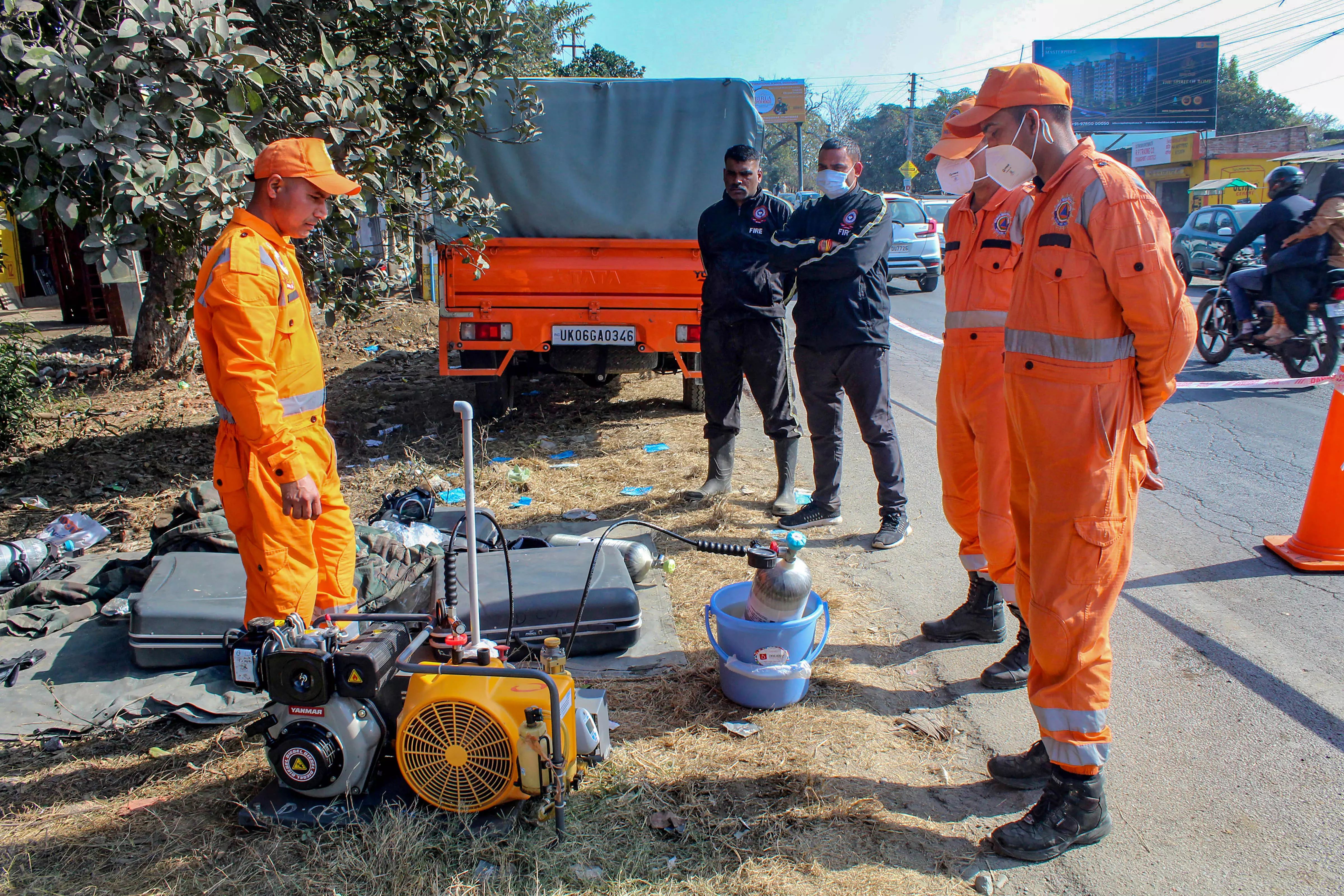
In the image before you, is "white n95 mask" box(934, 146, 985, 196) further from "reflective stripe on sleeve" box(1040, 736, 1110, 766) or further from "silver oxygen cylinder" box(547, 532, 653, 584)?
"silver oxygen cylinder" box(547, 532, 653, 584)

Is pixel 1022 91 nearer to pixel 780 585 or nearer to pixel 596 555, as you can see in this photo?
pixel 780 585

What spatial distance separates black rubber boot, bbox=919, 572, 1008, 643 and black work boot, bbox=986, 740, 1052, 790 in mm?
909

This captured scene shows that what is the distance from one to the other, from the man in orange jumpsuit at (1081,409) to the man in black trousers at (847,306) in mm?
2058

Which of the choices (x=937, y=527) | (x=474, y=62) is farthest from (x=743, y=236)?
(x=474, y=62)

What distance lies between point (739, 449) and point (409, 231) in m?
2.98

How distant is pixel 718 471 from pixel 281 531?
9.66ft

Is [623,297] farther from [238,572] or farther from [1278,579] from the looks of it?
[1278,579]

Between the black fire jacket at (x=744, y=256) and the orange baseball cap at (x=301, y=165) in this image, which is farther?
the black fire jacket at (x=744, y=256)

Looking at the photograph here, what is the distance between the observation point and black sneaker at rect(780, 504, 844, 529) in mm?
4953

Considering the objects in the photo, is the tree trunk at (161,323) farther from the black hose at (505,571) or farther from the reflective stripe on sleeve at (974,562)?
the reflective stripe on sleeve at (974,562)

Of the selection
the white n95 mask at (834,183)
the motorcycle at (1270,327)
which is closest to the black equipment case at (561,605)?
the white n95 mask at (834,183)

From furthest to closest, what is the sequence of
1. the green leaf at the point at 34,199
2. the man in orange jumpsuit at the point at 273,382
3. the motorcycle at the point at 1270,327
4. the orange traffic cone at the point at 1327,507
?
the motorcycle at the point at 1270,327 < the orange traffic cone at the point at 1327,507 < the green leaf at the point at 34,199 < the man in orange jumpsuit at the point at 273,382

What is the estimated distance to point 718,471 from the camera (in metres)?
5.38

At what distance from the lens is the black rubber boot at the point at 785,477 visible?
512cm
